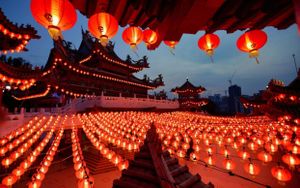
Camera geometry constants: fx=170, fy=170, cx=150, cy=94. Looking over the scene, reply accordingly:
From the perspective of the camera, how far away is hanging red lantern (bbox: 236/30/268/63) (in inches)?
150

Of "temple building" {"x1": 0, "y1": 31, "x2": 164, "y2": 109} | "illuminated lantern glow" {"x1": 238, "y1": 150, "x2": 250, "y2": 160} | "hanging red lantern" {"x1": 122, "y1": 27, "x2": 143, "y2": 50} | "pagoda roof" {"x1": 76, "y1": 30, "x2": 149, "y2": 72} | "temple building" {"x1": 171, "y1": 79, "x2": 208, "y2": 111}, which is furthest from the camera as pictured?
"temple building" {"x1": 171, "y1": 79, "x2": 208, "y2": 111}

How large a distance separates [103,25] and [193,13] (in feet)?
5.97

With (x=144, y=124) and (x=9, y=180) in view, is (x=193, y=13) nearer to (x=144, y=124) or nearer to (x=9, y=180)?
(x=9, y=180)

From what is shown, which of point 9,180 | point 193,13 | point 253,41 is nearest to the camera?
point 193,13

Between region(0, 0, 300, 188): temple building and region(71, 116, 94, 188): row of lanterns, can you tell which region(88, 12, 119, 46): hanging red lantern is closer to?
region(0, 0, 300, 188): temple building

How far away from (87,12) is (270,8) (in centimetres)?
276

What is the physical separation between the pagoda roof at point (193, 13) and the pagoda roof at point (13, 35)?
8.37 metres

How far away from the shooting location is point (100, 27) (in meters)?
3.37

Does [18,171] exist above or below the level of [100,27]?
below

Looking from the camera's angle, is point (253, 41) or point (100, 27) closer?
point (100, 27)

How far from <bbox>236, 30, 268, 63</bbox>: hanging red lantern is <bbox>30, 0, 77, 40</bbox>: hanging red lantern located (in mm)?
3723

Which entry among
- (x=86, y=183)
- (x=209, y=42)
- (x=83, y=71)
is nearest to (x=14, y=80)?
(x=83, y=71)

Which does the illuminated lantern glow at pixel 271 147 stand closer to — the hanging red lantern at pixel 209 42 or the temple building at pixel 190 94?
the hanging red lantern at pixel 209 42

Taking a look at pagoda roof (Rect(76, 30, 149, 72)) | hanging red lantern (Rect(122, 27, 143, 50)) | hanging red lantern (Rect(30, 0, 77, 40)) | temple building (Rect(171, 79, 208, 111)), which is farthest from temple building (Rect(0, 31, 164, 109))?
temple building (Rect(171, 79, 208, 111))
